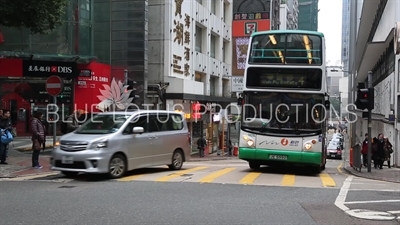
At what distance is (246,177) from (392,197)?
4.32m

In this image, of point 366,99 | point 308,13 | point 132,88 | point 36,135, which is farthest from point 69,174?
point 308,13

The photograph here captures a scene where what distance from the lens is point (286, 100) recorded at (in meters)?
13.9

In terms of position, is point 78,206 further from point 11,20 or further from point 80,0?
point 80,0

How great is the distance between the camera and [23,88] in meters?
25.4

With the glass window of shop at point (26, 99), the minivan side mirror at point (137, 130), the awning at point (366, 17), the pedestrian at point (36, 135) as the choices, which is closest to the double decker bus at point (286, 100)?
the minivan side mirror at point (137, 130)

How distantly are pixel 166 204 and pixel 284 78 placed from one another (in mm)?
7123

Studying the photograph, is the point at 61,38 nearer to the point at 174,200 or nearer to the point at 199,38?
the point at 199,38

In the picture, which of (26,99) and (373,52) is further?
(373,52)

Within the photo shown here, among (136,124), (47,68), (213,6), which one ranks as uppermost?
(213,6)

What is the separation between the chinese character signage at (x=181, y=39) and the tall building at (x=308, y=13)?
298ft

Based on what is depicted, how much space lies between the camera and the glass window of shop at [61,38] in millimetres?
24703

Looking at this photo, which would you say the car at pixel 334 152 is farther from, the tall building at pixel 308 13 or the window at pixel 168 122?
the tall building at pixel 308 13

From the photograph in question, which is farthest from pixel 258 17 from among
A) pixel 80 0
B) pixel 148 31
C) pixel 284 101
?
pixel 284 101

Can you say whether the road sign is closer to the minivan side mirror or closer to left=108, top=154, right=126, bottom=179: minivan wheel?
the minivan side mirror
